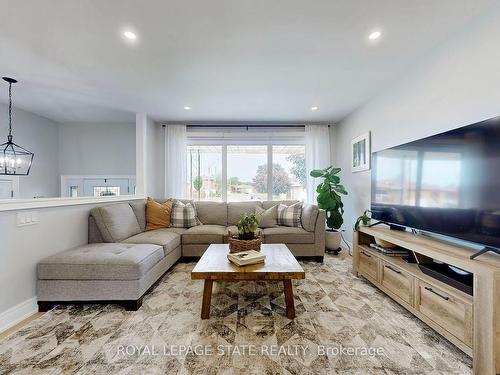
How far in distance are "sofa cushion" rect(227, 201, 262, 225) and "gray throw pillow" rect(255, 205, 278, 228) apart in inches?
8.5

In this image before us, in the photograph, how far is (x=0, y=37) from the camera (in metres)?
1.96

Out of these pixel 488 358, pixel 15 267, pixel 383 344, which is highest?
pixel 15 267

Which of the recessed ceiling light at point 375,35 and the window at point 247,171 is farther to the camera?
the window at point 247,171

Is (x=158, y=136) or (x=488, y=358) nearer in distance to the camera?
(x=488, y=358)

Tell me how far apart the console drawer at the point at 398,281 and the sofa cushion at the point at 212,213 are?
2.48 metres

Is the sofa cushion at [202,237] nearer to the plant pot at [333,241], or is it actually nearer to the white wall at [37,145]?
the plant pot at [333,241]

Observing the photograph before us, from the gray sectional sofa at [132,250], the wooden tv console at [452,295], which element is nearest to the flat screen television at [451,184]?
the wooden tv console at [452,295]

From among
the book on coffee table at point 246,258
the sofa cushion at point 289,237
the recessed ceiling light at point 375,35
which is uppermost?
the recessed ceiling light at point 375,35

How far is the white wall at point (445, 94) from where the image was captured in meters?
1.69

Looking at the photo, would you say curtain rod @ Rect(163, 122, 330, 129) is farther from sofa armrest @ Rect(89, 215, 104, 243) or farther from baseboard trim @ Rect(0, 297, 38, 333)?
baseboard trim @ Rect(0, 297, 38, 333)

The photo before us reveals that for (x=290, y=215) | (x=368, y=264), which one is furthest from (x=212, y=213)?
(x=368, y=264)

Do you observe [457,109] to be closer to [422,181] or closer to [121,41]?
[422,181]

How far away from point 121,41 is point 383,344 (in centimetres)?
317

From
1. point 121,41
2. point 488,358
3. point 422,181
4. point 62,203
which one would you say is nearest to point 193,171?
point 62,203
